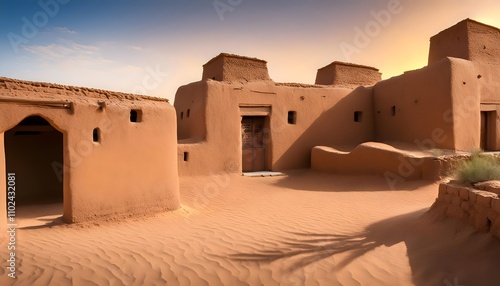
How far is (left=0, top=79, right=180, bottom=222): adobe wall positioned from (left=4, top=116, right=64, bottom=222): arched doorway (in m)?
2.31

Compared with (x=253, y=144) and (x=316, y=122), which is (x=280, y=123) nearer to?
(x=253, y=144)

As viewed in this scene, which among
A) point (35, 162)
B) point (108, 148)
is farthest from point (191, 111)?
point (108, 148)

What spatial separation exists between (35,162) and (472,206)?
32.9 ft

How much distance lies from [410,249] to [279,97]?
959 cm

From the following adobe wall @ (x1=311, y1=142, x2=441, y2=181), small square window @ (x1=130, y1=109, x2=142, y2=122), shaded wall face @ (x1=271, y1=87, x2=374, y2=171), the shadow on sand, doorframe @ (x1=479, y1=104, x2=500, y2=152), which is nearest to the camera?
the shadow on sand

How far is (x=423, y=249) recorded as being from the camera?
411 centimetres

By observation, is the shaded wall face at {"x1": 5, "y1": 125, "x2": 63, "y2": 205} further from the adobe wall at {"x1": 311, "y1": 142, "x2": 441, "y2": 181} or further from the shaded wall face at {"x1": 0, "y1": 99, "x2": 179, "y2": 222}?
the adobe wall at {"x1": 311, "y1": 142, "x2": 441, "y2": 181}

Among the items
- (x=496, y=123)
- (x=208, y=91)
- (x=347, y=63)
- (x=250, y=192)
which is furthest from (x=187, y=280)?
(x=347, y=63)

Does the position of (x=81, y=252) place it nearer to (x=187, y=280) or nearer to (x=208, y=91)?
(x=187, y=280)

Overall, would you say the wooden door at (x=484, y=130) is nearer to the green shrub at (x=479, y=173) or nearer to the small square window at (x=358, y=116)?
the small square window at (x=358, y=116)

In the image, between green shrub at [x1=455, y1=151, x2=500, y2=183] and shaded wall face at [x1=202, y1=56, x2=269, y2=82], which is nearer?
green shrub at [x1=455, y1=151, x2=500, y2=183]

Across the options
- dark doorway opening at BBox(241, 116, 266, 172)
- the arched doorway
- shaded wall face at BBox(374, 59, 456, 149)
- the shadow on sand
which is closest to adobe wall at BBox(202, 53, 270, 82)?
dark doorway opening at BBox(241, 116, 266, 172)

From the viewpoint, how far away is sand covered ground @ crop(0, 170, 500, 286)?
134 inches

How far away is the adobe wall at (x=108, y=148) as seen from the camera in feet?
18.8
